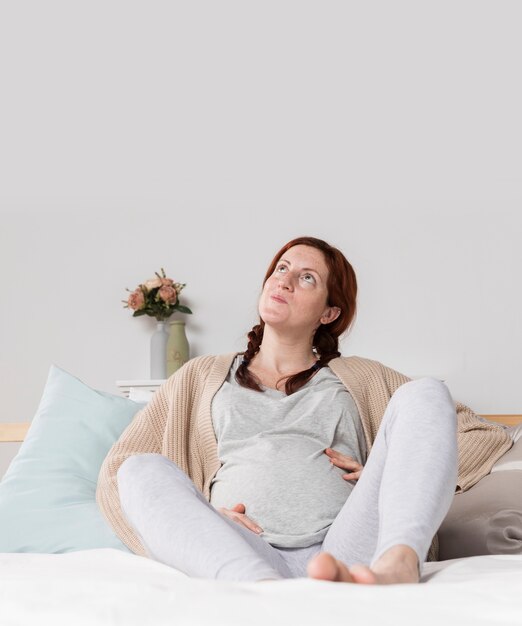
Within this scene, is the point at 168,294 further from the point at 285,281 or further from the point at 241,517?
the point at 241,517

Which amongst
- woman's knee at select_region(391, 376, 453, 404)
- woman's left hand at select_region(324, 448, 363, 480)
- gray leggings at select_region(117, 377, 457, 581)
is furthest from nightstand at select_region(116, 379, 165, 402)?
woman's knee at select_region(391, 376, 453, 404)

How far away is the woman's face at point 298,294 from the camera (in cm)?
189

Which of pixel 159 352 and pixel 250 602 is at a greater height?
pixel 250 602

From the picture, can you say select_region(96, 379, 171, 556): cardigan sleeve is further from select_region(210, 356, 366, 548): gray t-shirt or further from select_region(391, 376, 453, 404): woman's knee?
select_region(391, 376, 453, 404): woman's knee

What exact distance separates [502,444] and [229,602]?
116 centimetres

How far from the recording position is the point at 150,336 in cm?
307

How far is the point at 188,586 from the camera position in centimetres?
83

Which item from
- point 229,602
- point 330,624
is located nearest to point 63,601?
point 229,602

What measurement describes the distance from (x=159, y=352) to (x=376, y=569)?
2083mm

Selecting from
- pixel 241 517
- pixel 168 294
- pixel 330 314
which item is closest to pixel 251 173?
pixel 168 294

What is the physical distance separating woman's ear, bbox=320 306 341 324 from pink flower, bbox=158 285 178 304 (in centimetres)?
102

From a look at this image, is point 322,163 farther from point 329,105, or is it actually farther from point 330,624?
point 330,624

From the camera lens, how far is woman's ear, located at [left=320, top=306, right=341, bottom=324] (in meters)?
2.02

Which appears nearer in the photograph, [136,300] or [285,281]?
[285,281]
